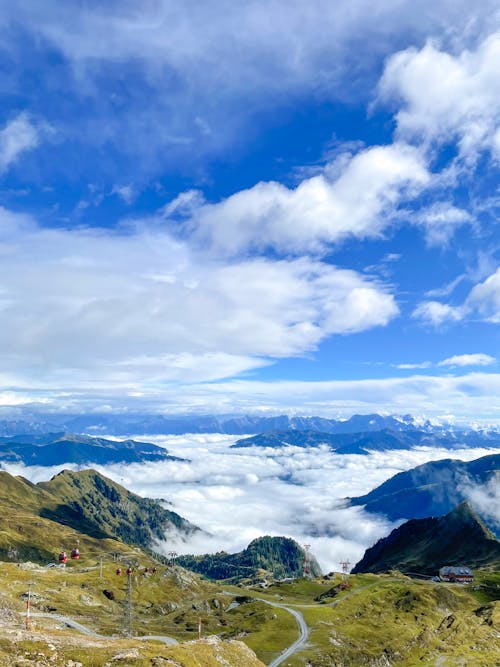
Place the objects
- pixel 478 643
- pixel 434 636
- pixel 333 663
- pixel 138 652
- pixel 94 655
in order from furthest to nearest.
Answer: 1. pixel 434 636
2. pixel 478 643
3. pixel 333 663
4. pixel 138 652
5. pixel 94 655

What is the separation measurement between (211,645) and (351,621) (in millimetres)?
125059

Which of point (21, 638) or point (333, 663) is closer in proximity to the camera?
point (21, 638)

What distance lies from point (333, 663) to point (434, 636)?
65.0m

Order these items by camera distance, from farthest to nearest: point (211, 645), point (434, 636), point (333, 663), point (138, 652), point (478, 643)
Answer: point (434, 636) → point (478, 643) → point (333, 663) → point (211, 645) → point (138, 652)

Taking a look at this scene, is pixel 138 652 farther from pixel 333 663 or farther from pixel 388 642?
pixel 388 642

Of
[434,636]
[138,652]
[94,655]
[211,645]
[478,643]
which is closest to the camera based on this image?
[94,655]

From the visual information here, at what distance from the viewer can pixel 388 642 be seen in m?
177

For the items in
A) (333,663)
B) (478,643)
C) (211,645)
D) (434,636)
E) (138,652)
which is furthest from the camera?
(434,636)

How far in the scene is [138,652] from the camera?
7250 centimetres

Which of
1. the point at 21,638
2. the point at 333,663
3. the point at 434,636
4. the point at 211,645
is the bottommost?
the point at 434,636

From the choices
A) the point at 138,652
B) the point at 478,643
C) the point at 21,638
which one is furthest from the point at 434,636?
the point at 21,638

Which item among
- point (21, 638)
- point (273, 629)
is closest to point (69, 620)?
point (273, 629)

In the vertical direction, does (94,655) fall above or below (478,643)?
above

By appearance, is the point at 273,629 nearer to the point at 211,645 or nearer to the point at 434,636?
the point at 434,636
